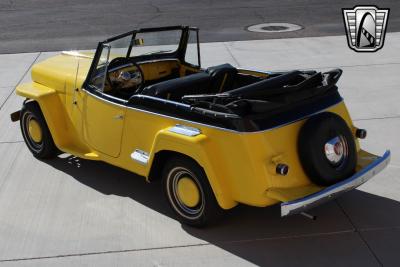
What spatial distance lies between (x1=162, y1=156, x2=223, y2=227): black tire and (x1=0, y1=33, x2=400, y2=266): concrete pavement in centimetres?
12

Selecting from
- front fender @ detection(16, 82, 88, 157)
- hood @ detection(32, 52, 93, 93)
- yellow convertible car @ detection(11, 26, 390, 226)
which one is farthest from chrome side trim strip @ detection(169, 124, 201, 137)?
front fender @ detection(16, 82, 88, 157)

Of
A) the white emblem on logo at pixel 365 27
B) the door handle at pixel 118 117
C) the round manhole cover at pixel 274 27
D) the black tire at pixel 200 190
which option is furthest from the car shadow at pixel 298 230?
the round manhole cover at pixel 274 27

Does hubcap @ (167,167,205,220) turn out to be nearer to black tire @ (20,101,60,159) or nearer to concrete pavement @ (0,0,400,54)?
black tire @ (20,101,60,159)

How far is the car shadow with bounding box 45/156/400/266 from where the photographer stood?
14.9 feet

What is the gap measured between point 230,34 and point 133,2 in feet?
18.9

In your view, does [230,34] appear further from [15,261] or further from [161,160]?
[15,261]

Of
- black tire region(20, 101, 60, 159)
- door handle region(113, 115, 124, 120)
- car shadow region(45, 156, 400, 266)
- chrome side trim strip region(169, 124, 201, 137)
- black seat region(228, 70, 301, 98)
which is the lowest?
car shadow region(45, 156, 400, 266)

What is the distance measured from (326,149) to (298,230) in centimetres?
76

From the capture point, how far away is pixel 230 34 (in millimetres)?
12891

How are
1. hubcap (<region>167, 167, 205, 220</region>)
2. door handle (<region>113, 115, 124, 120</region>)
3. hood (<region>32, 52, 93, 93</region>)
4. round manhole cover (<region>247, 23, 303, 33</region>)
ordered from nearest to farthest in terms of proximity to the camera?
hubcap (<region>167, 167, 205, 220</region>), door handle (<region>113, 115, 124, 120</region>), hood (<region>32, 52, 93, 93</region>), round manhole cover (<region>247, 23, 303, 33</region>)

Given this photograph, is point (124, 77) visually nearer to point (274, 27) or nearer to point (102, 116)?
point (102, 116)

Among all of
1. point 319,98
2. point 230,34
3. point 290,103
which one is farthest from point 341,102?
point 230,34

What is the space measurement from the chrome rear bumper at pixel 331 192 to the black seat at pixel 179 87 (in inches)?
62.1

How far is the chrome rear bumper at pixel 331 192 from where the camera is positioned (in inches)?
170
